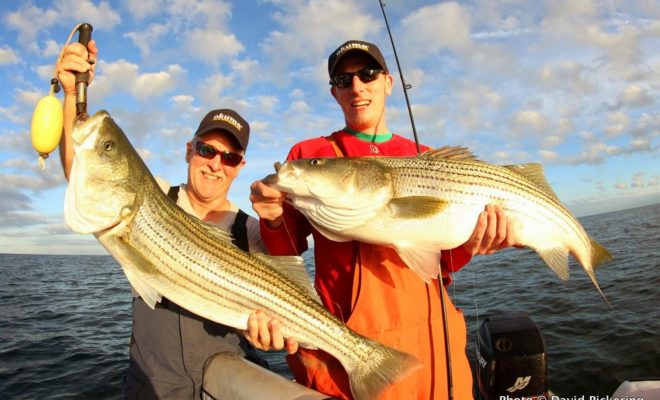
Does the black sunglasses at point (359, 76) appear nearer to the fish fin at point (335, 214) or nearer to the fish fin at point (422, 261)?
the fish fin at point (335, 214)

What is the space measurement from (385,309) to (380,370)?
50cm

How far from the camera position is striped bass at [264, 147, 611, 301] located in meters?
3.49

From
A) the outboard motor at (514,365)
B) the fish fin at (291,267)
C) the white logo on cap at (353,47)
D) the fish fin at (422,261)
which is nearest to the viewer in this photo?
the fish fin at (422,261)

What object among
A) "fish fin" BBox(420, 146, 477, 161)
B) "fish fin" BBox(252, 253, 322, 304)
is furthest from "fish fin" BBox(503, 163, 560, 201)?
"fish fin" BBox(252, 253, 322, 304)

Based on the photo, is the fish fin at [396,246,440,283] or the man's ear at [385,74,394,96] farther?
the man's ear at [385,74,394,96]

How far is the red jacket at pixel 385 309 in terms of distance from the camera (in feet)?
11.3

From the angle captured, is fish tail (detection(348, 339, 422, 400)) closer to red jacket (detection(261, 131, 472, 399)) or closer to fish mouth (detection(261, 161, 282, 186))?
red jacket (detection(261, 131, 472, 399))

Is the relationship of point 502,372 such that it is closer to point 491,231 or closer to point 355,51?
point 491,231

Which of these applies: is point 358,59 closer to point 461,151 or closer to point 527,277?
point 461,151

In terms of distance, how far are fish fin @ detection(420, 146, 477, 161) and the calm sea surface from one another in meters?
6.52

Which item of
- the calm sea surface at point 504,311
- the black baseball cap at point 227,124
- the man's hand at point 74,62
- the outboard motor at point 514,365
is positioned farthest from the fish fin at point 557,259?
the calm sea surface at point 504,311

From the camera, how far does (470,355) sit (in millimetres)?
9328

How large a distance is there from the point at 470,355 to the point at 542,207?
6.55m

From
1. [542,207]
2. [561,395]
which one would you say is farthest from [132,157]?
[561,395]
